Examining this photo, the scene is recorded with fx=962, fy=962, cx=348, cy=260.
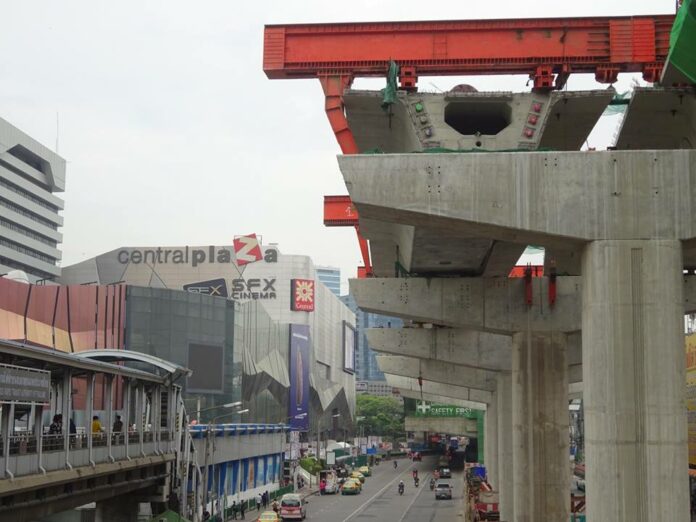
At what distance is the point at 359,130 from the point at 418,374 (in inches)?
1347

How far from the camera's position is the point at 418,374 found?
61.6m

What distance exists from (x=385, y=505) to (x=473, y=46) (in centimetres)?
4627

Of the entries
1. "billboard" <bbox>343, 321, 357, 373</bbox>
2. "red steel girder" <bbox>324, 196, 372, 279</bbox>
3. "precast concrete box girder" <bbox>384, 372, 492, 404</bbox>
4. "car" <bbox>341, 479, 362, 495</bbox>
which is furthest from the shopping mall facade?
"precast concrete box girder" <bbox>384, 372, 492, 404</bbox>

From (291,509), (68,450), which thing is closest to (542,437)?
(68,450)

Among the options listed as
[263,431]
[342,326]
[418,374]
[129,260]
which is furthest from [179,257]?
→ [418,374]

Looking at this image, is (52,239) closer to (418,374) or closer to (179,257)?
(179,257)

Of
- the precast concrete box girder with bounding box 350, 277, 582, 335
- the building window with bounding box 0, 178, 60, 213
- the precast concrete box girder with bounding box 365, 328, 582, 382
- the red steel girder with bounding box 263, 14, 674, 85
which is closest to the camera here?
the red steel girder with bounding box 263, 14, 674, 85

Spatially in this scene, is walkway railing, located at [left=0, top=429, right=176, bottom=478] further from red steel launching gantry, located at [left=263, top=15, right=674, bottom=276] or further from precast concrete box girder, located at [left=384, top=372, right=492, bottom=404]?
precast concrete box girder, located at [left=384, top=372, right=492, bottom=404]

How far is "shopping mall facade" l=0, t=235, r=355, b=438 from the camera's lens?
78.2 meters

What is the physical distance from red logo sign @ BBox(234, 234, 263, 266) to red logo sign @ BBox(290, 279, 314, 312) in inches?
271

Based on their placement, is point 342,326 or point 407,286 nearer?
point 407,286

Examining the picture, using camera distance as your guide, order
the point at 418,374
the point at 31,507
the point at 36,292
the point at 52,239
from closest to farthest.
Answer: the point at 31,507 < the point at 418,374 < the point at 36,292 < the point at 52,239

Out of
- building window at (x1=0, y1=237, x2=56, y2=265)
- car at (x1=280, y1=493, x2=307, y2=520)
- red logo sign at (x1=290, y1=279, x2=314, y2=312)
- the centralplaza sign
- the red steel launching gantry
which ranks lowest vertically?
car at (x1=280, y1=493, x2=307, y2=520)

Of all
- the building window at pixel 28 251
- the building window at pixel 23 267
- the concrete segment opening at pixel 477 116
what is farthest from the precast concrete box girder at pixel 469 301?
the building window at pixel 28 251
